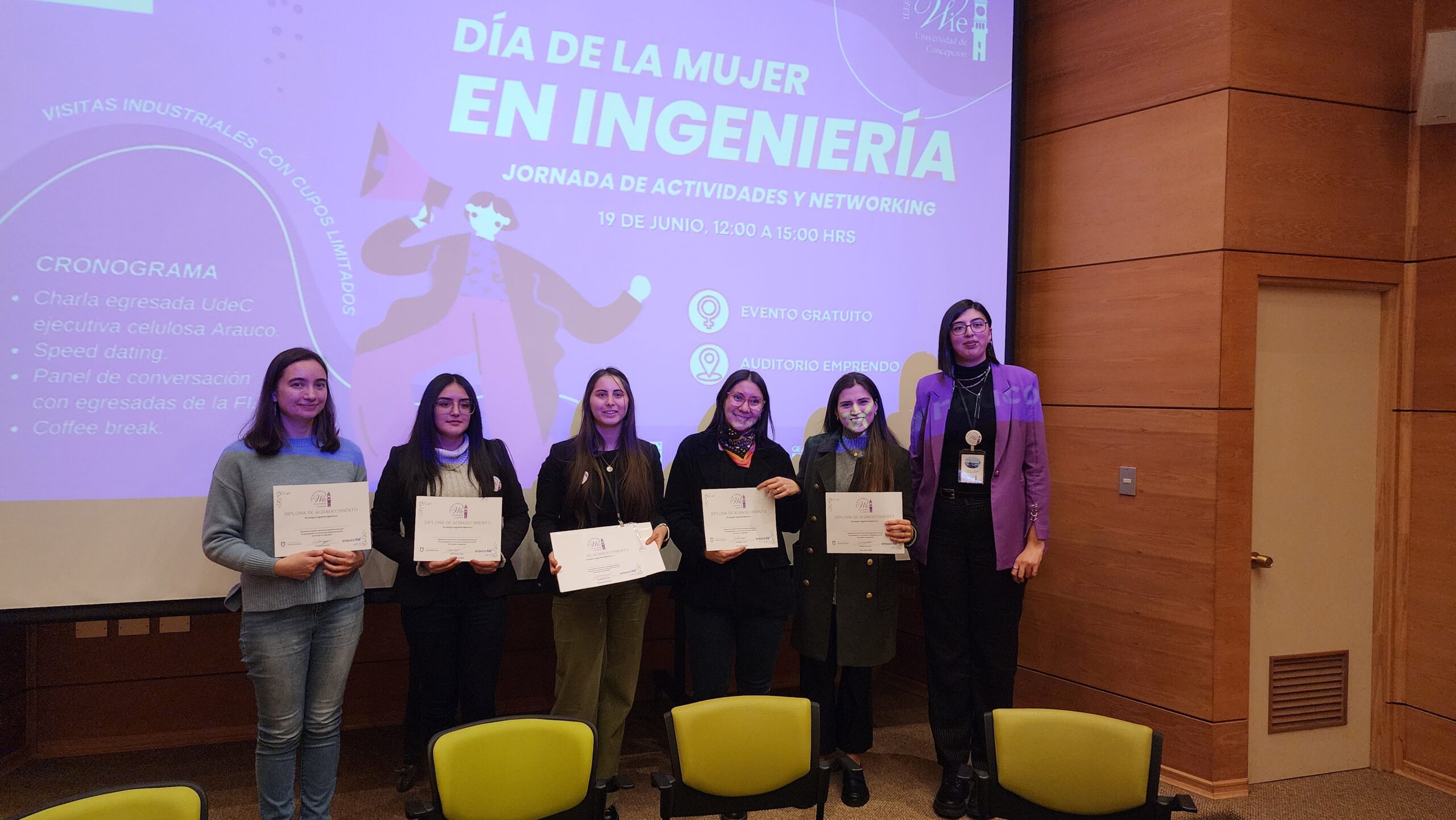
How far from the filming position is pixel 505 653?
446 centimetres

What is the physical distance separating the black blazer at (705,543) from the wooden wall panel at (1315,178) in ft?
7.05

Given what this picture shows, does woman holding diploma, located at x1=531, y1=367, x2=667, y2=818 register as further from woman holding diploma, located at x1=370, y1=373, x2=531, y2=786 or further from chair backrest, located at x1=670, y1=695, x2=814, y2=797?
chair backrest, located at x1=670, y1=695, x2=814, y2=797

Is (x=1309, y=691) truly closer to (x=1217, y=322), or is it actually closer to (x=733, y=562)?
(x=1217, y=322)

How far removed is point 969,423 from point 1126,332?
1.06 meters

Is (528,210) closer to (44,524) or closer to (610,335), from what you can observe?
(610,335)

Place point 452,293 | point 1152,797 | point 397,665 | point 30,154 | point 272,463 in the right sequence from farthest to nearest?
point 397,665 → point 452,293 → point 30,154 → point 272,463 → point 1152,797

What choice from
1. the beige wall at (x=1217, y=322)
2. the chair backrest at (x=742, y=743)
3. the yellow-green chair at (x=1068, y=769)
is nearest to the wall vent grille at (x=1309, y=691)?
the beige wall at (x=1217, y=322)

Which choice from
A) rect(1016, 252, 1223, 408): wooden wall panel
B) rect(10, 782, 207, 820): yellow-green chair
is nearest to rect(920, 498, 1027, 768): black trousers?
rect(1016, 252, 1223, 408): wooden wall panel

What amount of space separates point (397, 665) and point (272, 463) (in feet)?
6.16

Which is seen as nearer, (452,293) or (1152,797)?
(1152,797)

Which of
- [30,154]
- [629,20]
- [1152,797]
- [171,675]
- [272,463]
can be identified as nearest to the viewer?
[1152,797]

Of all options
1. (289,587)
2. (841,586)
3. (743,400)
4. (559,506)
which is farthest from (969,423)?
(289,587)

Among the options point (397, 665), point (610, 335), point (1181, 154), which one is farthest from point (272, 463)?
point (1181, 154)

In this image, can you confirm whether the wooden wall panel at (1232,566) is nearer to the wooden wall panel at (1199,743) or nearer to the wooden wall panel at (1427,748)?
the wooden wall panel at (1199,743)
